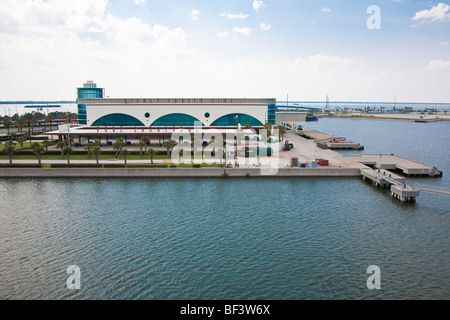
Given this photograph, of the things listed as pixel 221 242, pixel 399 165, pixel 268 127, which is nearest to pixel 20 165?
pixel 221 242

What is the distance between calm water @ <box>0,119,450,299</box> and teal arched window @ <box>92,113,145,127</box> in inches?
1893

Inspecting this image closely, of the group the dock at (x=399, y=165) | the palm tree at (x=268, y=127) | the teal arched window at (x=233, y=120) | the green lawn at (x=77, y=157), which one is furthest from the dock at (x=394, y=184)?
the teal arched window at (x=233, y=120)

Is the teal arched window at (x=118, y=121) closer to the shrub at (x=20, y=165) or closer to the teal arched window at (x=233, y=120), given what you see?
the teal arched window at (x=233, y=120)

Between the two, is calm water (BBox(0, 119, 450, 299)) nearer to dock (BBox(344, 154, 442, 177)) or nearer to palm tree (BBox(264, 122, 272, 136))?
dock (BBox(344, 154, 442, 177))

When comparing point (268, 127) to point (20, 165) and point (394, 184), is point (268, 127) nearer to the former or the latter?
point (394, 184)

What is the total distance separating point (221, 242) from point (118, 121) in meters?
75.2

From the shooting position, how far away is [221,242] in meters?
33.8

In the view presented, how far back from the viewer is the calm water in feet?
86.7

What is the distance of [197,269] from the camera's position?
28828 millimetres

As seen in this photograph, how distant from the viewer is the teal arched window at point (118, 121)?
99438 millimetres

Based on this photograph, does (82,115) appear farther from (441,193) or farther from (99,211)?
(441,193)

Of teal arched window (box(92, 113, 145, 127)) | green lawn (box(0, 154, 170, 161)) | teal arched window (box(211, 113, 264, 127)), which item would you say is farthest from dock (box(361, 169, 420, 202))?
teal arched window (box(92, 113, 145, 127))
